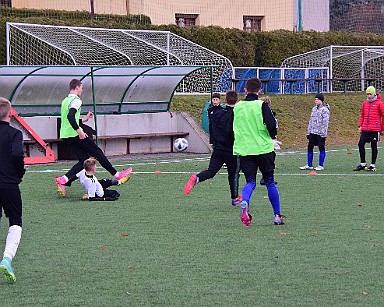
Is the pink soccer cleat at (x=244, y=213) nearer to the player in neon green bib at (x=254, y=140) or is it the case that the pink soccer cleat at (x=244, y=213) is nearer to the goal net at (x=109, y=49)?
the player in neon green bib at (x=254, y=140)

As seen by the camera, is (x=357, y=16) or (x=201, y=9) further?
(x=357, y=16)

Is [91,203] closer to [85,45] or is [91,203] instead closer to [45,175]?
[45,175]

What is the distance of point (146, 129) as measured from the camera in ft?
79.0

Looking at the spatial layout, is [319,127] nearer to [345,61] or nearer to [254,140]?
[254,140]

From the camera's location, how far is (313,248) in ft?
31.0

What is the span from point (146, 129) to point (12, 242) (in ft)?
52.8

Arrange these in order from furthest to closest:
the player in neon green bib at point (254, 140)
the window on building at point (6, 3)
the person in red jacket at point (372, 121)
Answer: the window on building at point (6, 3) < the person in red jacket at point (372, 121) < the player in neon green bib at point (254, 140)

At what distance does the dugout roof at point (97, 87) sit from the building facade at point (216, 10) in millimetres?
10793

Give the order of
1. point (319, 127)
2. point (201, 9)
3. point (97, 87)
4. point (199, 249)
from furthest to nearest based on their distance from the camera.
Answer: point (201, 9) < point (97, 87) < point (319, 127) < point (199, 249)


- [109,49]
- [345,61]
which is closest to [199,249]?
[109,49]

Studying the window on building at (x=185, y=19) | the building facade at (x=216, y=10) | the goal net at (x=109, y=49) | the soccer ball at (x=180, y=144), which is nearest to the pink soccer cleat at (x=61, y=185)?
the soccer ball at (x=180, y=144)

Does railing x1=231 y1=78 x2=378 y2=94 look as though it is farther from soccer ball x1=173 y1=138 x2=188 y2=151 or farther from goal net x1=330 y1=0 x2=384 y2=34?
goal net x1=330 y1=0 x2=384 y2=34

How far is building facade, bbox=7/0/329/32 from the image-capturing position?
37.8 metres

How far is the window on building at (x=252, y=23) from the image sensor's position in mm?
43156
